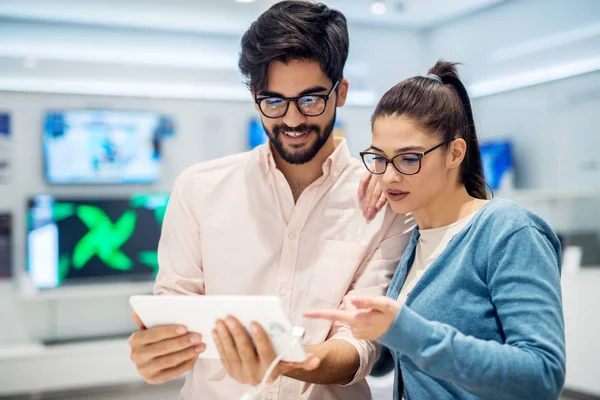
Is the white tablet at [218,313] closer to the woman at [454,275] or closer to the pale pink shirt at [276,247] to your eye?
the woman at [454,275]

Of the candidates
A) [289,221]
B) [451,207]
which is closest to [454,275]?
[451,207]

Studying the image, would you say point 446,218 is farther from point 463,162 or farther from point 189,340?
point 189,340

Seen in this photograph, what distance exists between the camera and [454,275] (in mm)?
1317

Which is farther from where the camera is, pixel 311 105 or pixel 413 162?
pixel 311 105

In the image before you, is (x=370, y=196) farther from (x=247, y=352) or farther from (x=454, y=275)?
(x=247, y=352)

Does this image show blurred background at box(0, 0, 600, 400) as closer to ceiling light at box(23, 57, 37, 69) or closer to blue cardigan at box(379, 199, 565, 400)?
ceiling light at box(23, 57, 37, 69)

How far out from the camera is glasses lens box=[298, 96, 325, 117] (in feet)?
5.53

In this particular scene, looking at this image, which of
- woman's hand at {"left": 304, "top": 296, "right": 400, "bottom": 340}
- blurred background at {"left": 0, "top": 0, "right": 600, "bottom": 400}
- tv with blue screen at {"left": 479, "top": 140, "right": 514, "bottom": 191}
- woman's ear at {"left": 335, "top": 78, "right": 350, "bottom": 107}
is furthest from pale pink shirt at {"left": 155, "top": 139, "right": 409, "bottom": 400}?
tv with blue screen at {"left": 479, "top": 140, "right": 514, "bottom": 191}

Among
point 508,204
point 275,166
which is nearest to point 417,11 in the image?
point 275,166

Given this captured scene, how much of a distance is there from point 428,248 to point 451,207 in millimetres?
109

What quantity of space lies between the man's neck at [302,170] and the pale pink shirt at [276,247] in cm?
4

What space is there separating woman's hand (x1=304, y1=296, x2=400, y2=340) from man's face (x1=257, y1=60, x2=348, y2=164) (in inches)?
24.2

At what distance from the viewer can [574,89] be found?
529 centimetres

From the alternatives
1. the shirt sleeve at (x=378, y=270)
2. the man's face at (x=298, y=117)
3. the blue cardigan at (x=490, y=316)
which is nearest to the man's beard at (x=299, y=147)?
the man's face at (x=298, y=117)
